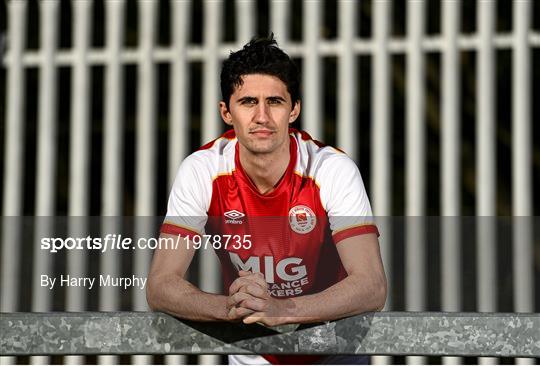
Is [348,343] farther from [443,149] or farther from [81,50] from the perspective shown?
[81,50]

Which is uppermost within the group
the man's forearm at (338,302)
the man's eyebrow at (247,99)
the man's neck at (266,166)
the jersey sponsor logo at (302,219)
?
the man's eyebrow at (247,99)

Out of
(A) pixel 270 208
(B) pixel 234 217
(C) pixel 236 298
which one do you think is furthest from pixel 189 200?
(C) pixel 236 298

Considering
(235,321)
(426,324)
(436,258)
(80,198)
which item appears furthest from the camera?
(80,198)

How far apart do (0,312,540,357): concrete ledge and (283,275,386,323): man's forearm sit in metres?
0.04

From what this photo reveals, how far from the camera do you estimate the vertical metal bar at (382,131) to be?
3879 millimetres

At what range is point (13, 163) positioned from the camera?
4.20m

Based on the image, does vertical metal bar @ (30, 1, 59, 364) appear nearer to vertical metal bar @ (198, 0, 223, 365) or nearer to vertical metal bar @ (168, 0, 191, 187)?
vertical metal bar @ (168, 0, 191, 187)

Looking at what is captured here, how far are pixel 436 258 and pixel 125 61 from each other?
155 cm

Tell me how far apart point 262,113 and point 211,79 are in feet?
7.76

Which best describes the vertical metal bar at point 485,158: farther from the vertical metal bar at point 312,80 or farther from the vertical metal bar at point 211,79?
the vertical metal bar at point 211,79

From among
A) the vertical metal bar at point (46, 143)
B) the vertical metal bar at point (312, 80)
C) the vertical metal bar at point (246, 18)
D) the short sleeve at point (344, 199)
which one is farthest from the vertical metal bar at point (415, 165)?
the short sleeve at point (344, 199)

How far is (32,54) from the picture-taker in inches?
167

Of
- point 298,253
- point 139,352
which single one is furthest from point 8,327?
point 298,253

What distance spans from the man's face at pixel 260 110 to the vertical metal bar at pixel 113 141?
240 cm
